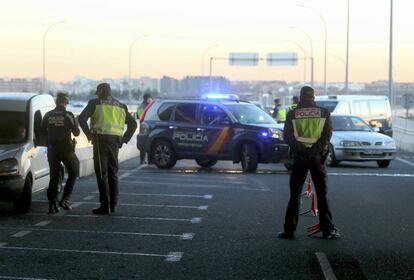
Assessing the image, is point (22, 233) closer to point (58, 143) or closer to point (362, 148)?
point (58, 143)

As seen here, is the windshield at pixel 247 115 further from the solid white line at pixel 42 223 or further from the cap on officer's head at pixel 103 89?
the solid white line at pixel 42 223

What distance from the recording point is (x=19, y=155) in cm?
990

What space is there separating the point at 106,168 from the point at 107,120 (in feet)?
2.19

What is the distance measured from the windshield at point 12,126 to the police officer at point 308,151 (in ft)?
13.6

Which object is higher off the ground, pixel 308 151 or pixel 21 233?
pixel 308 151

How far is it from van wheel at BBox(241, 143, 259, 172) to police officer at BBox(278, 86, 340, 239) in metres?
8.60

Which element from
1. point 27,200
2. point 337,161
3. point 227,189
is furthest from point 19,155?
point 337,161

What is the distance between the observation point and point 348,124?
66.3 ft

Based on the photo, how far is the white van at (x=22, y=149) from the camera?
9.70 metres

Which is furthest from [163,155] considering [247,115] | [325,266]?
[325,266]

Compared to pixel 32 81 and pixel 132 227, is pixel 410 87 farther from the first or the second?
pixel 132 227

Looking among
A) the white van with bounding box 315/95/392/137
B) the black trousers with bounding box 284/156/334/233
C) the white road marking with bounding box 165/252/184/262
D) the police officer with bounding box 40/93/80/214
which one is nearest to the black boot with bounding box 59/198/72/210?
the police officer with bounding box 40/93/80/214

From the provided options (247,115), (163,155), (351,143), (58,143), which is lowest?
(163,155)

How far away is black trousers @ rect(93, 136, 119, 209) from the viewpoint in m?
10.1
